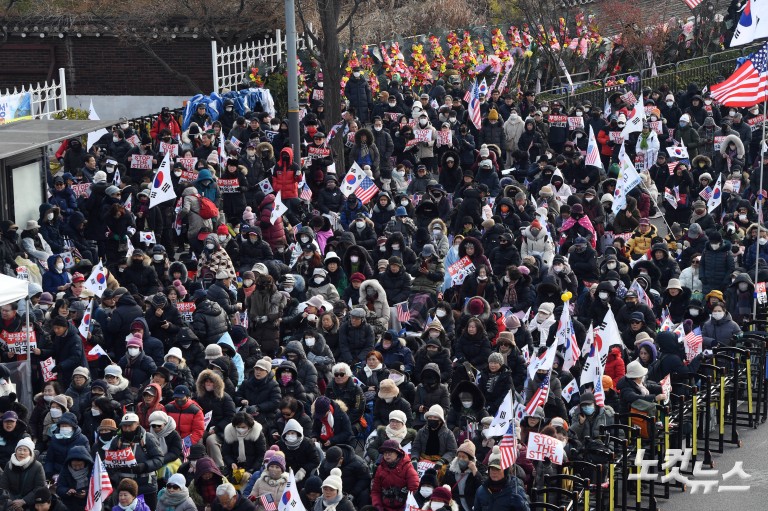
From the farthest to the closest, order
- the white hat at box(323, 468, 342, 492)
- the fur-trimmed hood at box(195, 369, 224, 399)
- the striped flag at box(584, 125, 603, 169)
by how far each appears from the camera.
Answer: the striped flag at box(584, 125, 603, 169) → the fur-trimmed hood at box(195, 369, 224, 399) → the white hat at box(323, 468, 342, 492)

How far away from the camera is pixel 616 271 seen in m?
21.8

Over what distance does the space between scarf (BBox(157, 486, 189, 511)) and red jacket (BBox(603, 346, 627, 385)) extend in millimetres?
5728

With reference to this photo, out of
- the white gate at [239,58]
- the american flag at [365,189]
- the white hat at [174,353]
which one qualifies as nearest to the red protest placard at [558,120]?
the white gate at [239,58]

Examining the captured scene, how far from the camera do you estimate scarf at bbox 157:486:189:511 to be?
1507 cm

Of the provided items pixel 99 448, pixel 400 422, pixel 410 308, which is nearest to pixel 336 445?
pixel 400 422

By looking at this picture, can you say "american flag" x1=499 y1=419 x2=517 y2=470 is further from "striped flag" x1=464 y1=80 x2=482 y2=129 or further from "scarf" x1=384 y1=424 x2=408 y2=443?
"striped flag" x1=464 y1=80 x2=482 y2=129

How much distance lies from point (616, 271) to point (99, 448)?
26.7 ft

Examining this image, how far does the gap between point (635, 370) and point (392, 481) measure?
3.53 meters

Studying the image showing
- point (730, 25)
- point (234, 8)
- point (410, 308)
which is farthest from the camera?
point (730, 25)

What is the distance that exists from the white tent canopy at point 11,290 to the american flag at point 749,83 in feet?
32.7

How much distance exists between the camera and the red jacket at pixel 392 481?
1582 centimetres

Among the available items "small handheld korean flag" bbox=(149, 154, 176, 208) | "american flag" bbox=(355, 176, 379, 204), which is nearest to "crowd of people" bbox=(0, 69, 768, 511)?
"american flag" bbox=(355, 176, 379, 204)

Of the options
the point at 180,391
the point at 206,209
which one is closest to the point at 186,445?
the point at 180,391

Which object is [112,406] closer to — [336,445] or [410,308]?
[336,445]
